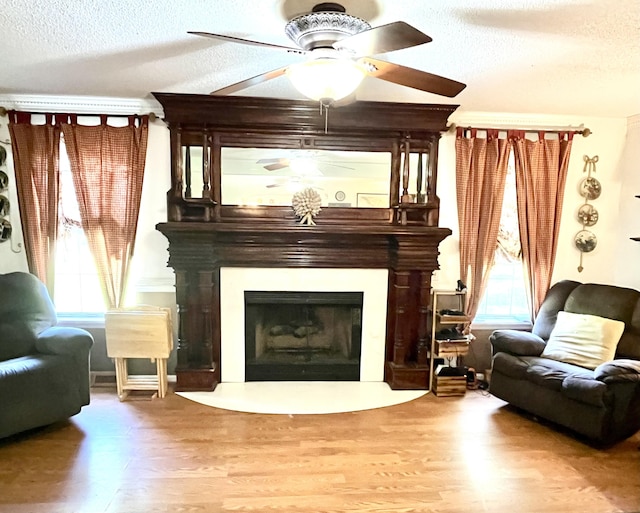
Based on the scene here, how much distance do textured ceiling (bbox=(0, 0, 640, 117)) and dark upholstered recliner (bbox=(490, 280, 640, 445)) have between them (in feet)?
5.17

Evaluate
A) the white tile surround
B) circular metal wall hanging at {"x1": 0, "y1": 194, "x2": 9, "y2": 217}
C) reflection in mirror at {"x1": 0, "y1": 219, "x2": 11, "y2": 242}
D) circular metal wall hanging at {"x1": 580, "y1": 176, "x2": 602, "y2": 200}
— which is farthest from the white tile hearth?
circular metal wall hanging at {"x1": 580, "y1": 176, "x2": 602, "y2": 200}

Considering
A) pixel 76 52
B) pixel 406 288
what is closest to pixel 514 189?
pixel 406 288

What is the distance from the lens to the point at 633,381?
2812mm

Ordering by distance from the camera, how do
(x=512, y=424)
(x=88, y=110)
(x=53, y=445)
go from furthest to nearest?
(x=88, y=110), (x=512, y=424), (x=53, y=445)

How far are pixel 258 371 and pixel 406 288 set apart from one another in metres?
1.48

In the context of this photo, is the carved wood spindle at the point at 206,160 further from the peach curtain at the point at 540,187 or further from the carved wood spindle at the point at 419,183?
the peach curtain at the point at 540,187

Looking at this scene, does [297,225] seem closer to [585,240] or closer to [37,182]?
[37,182]

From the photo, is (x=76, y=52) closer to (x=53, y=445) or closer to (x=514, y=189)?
(x=53, y=445)

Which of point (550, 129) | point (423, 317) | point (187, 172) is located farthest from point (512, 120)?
point (187, 172)

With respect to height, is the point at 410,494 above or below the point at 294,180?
below

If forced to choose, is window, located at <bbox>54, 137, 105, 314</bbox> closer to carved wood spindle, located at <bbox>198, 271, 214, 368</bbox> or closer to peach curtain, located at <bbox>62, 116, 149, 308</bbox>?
peach curtain, located at <bbox>62, 116, 149, 308</bbox>

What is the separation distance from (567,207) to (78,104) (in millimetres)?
4301

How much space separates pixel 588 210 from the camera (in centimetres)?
397

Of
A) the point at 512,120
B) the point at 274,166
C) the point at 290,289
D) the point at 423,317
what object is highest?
the point at 512,120
